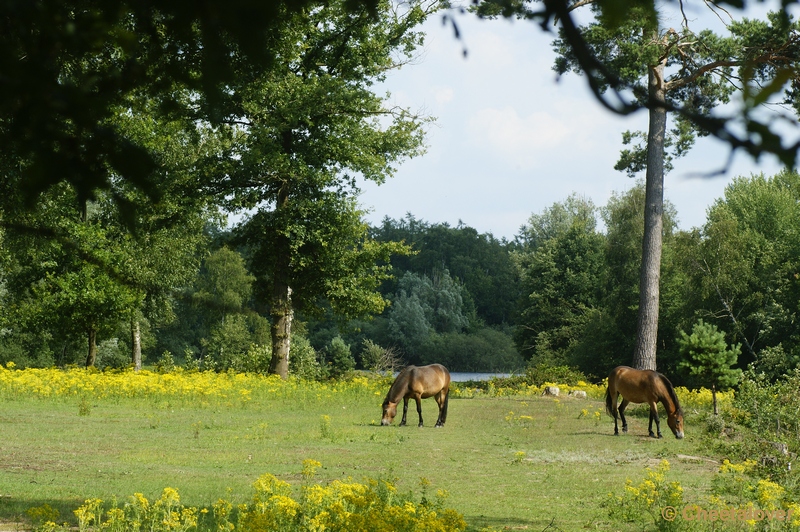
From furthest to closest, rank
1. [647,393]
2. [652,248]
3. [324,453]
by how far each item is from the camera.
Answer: [652,248] < [647,393] < [324,453]

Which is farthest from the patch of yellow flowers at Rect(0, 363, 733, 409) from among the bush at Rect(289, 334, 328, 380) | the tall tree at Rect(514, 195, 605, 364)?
the tall tree at Rect(514, 195, 605, 364)

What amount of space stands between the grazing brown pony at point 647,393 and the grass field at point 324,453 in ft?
1.06

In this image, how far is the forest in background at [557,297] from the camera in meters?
28.2

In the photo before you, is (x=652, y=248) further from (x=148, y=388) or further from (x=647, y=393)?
(x=148, y=388)

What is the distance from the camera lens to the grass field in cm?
842

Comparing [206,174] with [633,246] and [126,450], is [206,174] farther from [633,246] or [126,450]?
[633,246]

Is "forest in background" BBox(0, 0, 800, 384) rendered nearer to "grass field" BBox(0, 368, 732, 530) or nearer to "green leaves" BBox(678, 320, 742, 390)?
"green leaves" BBox(678, 320, 742, 390)

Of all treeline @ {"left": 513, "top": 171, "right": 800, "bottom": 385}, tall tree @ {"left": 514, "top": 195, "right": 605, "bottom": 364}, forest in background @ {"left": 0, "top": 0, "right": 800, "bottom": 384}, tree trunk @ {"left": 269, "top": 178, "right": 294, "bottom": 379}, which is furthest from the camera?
tall tree @ {"left": 514, "top": 195, "right": 605, "bottom": 364}

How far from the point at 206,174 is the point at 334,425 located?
1258 cm

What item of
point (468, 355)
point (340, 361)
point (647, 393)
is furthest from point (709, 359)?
point (468, 355)

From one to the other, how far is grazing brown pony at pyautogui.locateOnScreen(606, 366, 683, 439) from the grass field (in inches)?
12.8

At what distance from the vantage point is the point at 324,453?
469 inches

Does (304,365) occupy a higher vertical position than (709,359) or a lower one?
lower

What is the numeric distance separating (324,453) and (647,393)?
6724 millimetres
